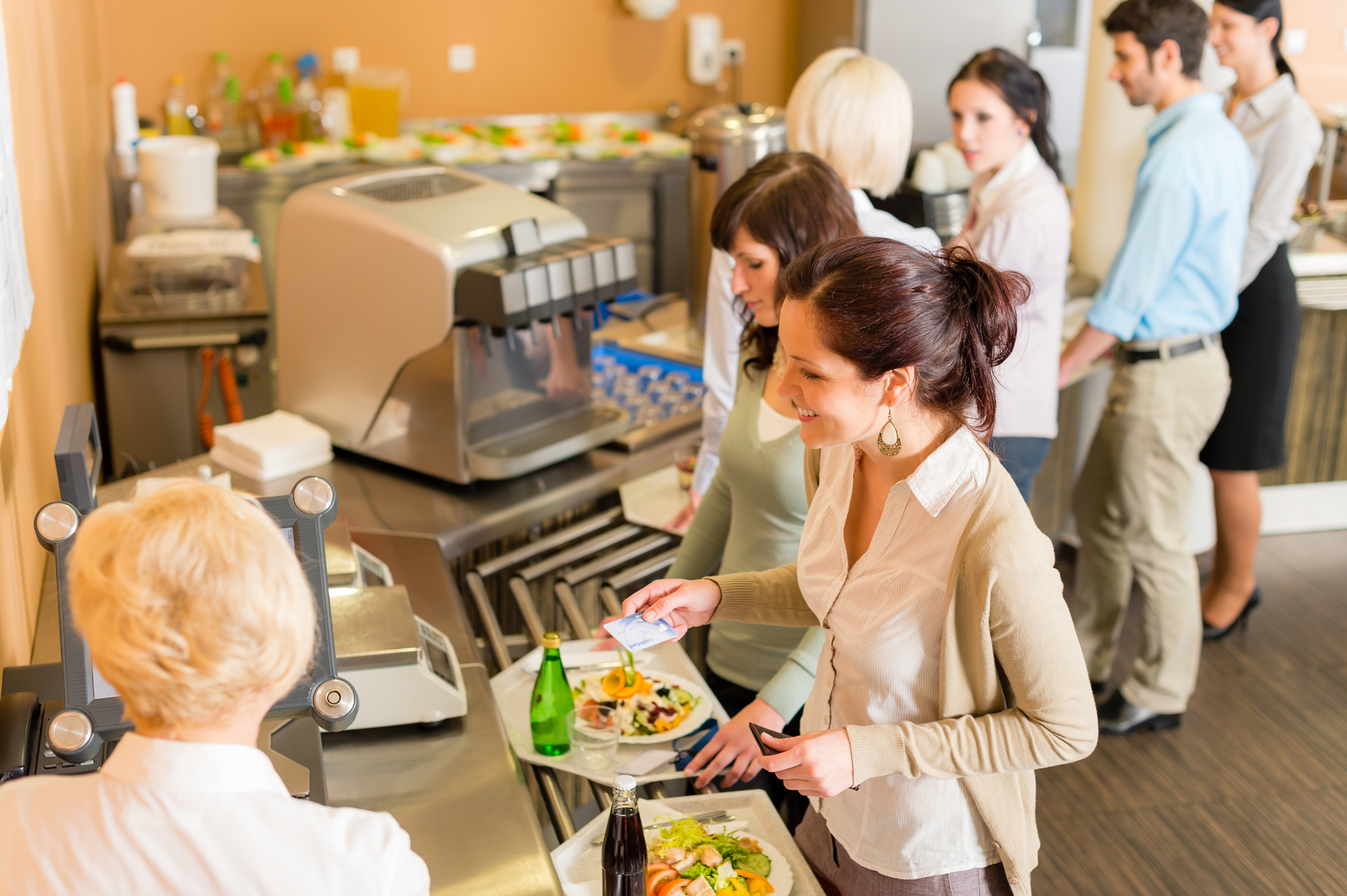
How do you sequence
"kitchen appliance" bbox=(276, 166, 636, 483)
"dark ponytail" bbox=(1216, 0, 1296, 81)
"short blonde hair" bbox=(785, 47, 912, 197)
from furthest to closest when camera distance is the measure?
"dark ponytail" bbox=(1216, 0, 1296, 81) → "short blonde hair" bbox=(785, 47, 912, 197) → "kitchen appliance" bbox=(276, 166, 636, 483)

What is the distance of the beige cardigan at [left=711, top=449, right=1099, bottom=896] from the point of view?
3.99ft

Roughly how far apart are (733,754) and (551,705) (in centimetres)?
28

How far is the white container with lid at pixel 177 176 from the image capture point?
392 cm

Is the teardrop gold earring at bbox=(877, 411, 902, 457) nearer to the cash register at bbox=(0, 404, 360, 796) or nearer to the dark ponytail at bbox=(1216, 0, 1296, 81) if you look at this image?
the cash register at bbox=(0, 404, 360, 796)

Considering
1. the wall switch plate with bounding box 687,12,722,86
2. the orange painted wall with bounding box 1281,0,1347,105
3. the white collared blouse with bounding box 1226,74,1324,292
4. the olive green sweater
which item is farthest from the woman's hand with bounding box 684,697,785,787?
the orange painted wall with bounding box 1281,0,1347,105

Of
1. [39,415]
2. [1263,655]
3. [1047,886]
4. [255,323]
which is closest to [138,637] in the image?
[39,415]

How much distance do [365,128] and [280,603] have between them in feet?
16.1

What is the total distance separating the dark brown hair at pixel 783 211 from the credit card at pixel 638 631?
2.06 ft

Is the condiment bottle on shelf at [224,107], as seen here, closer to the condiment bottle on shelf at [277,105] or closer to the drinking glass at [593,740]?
the condiment bottle on shelf at [277,105]

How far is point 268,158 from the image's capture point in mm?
4703

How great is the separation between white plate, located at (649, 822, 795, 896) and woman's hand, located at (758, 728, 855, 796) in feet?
0.83

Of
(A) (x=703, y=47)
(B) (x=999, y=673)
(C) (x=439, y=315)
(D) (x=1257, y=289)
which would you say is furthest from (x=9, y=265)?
(A) (x=703, y=47)

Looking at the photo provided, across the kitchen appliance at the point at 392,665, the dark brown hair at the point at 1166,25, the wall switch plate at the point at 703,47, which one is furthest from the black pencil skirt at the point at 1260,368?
the wall switch plate at the point at 703,47

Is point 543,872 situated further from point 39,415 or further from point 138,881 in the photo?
point 39,415
